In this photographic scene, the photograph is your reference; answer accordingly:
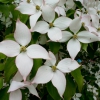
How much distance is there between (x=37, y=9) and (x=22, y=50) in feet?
0.57

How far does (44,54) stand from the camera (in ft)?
2.35

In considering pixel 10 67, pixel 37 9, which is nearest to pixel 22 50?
pixel 10 67

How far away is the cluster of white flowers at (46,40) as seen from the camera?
2.35 feet

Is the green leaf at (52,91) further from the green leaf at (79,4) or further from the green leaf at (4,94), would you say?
the green leaf at (79,4)

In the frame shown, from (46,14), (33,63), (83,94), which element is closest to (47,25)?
(46,14)

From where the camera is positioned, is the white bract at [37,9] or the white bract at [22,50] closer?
the white bract at [22,50]

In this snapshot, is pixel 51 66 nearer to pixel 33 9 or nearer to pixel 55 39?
pixel 55 39

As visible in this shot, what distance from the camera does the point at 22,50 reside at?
74 centimetres

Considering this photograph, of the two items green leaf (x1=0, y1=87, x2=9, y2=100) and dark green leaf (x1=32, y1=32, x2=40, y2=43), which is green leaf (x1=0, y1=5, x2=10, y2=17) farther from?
green leaf (x1=0, y1=87, x2=9, y2=100)

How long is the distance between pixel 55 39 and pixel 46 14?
0.29ft

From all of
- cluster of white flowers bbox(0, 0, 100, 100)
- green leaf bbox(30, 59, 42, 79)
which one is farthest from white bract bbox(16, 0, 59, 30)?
green leaf bbox(30, 59, 42, 79)

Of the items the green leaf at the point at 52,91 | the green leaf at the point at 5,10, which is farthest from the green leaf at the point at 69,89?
the green leaf at the point at 5,10

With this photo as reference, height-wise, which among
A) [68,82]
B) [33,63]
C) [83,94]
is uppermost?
[33,63]

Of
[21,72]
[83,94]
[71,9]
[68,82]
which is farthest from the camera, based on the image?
[83,94]
